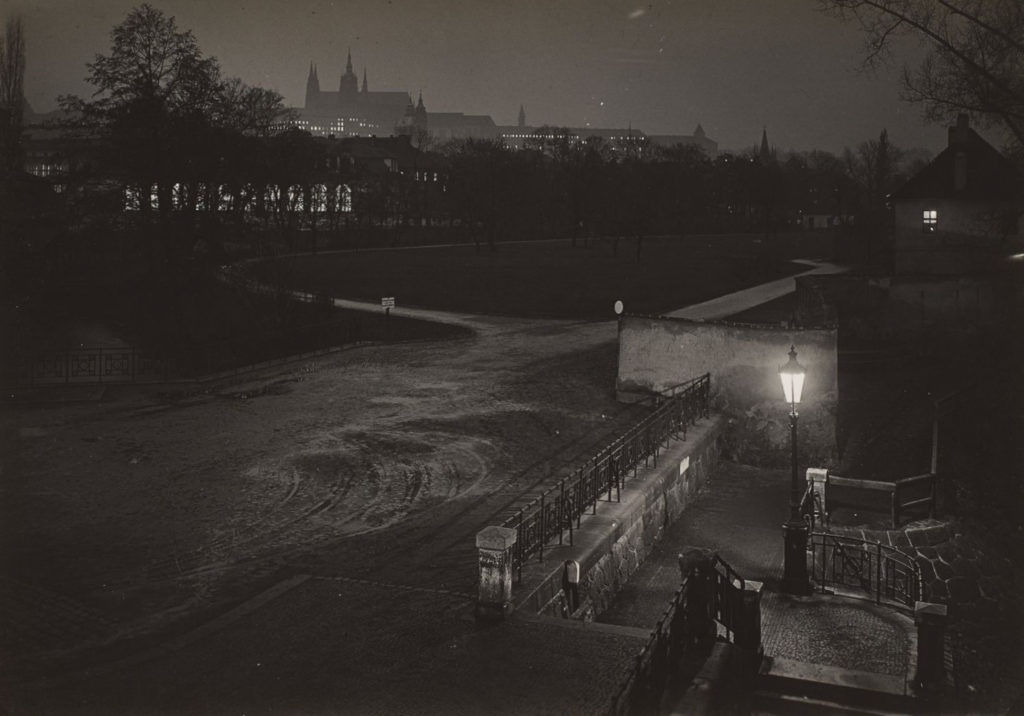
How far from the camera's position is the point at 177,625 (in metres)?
10.3

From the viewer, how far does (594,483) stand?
528 inches

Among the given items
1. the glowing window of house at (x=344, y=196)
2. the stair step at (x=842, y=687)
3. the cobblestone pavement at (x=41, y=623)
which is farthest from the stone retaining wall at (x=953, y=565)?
the glowing window of house at (x=344, y=196)

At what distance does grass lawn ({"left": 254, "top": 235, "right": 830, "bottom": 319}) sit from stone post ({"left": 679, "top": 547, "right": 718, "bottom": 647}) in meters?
28.5

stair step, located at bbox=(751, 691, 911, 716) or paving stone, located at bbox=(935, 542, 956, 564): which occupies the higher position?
stair step, located at bbox=(751, 691, 911, 716)

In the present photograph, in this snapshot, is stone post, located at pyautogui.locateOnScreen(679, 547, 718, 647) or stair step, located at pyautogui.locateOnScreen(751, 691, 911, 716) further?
stone post, located at pyautogui.locateOnScreen(679, 547, 718, 647)

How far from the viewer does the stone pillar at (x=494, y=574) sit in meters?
9.96

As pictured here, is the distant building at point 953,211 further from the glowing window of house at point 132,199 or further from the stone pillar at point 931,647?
the stone pillar at point 931,647

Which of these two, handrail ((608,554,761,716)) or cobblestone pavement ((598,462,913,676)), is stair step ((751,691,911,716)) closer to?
handrail ((608,554,761,716))

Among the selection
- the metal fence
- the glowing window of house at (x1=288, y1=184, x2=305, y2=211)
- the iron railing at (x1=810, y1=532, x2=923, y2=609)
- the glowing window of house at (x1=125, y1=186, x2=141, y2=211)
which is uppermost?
the glowing window of house at (x1=288, y1=184, x2=305, y2=211)

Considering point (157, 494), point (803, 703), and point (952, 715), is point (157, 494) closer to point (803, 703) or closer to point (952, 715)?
point (803, 703)

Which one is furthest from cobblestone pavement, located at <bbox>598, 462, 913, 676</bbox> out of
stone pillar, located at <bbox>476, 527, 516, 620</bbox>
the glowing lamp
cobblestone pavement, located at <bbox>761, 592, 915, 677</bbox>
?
the glowing lamp

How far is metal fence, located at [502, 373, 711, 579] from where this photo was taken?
37.1 feet

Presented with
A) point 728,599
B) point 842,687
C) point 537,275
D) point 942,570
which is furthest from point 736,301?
point 842,687

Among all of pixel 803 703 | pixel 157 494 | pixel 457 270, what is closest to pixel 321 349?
pixel 157 494
